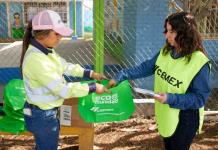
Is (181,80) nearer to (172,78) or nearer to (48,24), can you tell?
(172,78)

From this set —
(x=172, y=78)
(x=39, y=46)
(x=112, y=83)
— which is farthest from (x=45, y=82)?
(x=172, y=78)

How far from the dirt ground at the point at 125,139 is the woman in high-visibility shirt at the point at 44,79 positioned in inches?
62.4

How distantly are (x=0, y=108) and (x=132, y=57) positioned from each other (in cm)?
367

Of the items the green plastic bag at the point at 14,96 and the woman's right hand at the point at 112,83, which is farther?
the green plastic bag at the point at 14,96

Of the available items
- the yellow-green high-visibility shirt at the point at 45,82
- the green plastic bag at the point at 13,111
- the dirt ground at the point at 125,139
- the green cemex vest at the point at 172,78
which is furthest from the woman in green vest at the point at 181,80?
the dirt ground at the point at 125,139

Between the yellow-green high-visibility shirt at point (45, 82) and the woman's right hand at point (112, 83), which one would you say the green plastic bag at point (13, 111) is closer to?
the yellow-green high-visibility shirt at point (45, 82)

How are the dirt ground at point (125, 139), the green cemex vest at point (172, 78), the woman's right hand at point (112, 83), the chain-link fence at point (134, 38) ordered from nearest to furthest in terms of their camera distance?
the green cemex vest at point (172, 78) → the woman's right hand at point (112, 83) → the dirt ground at point (125, 139) → the chain-link fence at point (134, 38)

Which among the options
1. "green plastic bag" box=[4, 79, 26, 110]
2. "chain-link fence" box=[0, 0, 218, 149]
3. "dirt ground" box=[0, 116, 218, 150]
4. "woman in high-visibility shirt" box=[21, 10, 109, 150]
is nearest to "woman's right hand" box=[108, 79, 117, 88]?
"woman in high-visibility shirt" box=[21, 10, 109, 150]

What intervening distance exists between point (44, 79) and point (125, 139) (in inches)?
88.8

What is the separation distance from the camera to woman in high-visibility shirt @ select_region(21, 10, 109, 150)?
2.63 m

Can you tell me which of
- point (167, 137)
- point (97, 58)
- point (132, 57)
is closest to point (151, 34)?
point (132, 57)

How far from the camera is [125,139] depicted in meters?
4.61

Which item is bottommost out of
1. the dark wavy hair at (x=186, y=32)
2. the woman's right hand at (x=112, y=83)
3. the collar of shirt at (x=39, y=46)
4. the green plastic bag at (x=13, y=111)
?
the green plastic bag at (x=13, y=111)

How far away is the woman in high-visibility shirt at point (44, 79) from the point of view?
2.63 metres
